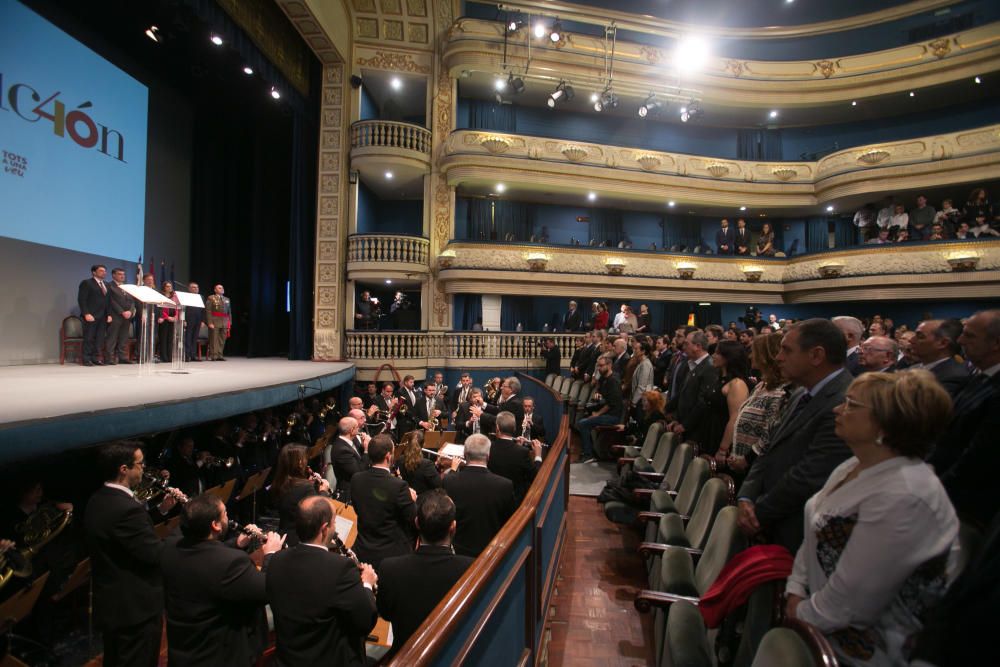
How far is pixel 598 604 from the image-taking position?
3.13 metres

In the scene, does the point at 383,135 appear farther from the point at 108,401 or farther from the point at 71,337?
the point at 108,401

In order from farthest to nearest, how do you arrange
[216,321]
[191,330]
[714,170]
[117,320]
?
[714,170] < [216,321] < [191,330] < [117,320]

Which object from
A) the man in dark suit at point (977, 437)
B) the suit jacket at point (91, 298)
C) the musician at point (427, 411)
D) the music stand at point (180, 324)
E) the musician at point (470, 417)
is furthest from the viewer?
the musician at point (427, 411)

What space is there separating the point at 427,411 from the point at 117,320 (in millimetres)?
4395

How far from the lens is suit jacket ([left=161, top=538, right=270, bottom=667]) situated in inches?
83.4

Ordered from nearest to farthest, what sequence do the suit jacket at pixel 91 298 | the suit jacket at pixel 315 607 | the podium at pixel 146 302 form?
1. the suit jacket at pixel 315 607
2. the podium at pixel 146 302
3. the suit jacket at pixel 91 298

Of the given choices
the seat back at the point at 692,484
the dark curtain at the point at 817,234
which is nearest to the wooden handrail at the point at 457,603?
the seat back at the point at 692,484

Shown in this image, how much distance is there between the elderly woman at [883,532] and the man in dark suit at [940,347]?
5.04 feet

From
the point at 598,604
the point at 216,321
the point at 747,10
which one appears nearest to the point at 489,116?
the point at 747,10

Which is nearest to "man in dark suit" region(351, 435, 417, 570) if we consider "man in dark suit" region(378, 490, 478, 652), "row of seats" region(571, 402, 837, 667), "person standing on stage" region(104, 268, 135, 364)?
"man in dark suit" region(378, 490, 478, 652)

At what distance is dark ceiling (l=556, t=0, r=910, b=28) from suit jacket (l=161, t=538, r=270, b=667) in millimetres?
14937

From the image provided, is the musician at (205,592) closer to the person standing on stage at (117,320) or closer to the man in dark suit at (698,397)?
the man in dark suit at (698,397)

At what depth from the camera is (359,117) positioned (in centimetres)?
1143

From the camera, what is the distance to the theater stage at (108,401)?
9.48 ft
